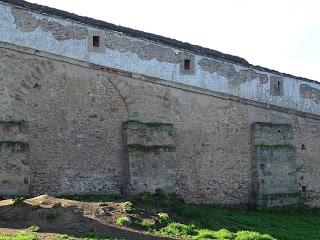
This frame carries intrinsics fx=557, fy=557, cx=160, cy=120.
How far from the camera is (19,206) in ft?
42.4

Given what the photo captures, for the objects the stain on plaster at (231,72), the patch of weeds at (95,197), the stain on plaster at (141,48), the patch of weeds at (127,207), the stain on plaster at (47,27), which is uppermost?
the stain on plaster at (47,27)

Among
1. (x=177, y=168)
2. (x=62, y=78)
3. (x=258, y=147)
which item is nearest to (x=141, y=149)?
(x=177, y=168)

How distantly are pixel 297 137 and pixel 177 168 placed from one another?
17.6 feet

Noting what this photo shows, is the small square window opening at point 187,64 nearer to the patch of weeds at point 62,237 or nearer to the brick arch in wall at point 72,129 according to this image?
the brick arch in wall at point 72,129

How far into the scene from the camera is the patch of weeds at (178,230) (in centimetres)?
1275

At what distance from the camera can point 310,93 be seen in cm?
2170

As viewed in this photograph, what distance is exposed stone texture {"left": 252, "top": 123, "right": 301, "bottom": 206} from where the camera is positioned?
19312mm

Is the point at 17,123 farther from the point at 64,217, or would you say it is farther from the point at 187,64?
the point at 187,64

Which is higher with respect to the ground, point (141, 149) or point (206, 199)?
point (141, 149)

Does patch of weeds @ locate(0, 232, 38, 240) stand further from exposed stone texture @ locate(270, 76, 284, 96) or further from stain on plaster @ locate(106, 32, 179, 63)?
exposed stone texture @ locate(270, 76, 284, 96)

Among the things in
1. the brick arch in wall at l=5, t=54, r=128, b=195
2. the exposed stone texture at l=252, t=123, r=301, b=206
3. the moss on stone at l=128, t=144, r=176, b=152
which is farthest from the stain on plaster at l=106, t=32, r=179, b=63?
the exposed stone texture at l=252, t=123, r=301, b=206

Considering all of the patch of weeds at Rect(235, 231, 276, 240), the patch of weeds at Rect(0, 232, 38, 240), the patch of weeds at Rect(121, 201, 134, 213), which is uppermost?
the patch of weeds at Rect(121, 201, 134, 213)

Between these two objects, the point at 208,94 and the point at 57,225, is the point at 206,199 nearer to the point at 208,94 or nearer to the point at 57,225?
the point at 208,94

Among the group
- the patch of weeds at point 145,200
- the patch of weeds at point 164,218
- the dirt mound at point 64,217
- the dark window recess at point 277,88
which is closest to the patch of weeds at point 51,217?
the dirt mound at point 64,217
